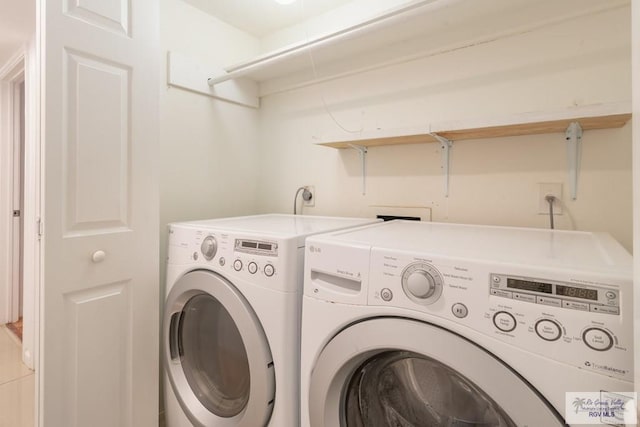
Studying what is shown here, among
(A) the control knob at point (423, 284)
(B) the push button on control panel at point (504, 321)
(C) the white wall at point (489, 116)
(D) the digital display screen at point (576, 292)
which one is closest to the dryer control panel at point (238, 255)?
(A) the control knob at point (423, 284)

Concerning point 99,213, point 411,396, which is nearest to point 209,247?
point 99,213

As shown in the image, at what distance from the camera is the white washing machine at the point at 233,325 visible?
967 mm

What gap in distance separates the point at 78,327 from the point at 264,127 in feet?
4.94

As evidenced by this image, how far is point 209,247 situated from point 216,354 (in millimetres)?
456

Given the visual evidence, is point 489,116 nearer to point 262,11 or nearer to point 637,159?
point 637,159

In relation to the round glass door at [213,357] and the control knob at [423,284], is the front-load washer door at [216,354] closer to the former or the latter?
the round glass door at [213,357]

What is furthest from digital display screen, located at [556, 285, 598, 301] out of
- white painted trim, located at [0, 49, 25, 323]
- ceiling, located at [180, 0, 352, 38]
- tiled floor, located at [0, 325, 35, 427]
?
white painted trim, located at [0, 49, 25, 323]

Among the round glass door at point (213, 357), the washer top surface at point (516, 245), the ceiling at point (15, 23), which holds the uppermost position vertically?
the ceiling at point (15, 23)

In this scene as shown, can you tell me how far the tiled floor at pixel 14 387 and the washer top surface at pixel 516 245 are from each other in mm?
1951

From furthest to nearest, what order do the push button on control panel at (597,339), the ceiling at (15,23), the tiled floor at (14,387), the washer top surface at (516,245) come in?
the ceiling at (15,23), the tiled floor at (14,387), the washer top surface at (516,245), the push button on control panel at (597,339)

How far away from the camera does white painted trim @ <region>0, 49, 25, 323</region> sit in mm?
2588

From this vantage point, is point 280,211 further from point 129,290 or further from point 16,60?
point 16,60

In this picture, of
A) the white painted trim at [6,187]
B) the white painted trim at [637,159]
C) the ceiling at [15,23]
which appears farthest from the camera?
the white painted trim at [6,187]

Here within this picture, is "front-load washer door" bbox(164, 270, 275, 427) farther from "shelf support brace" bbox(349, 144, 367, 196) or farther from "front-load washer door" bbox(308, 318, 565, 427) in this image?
"shelf support brace" bbox(349, 144, 367, 196)
